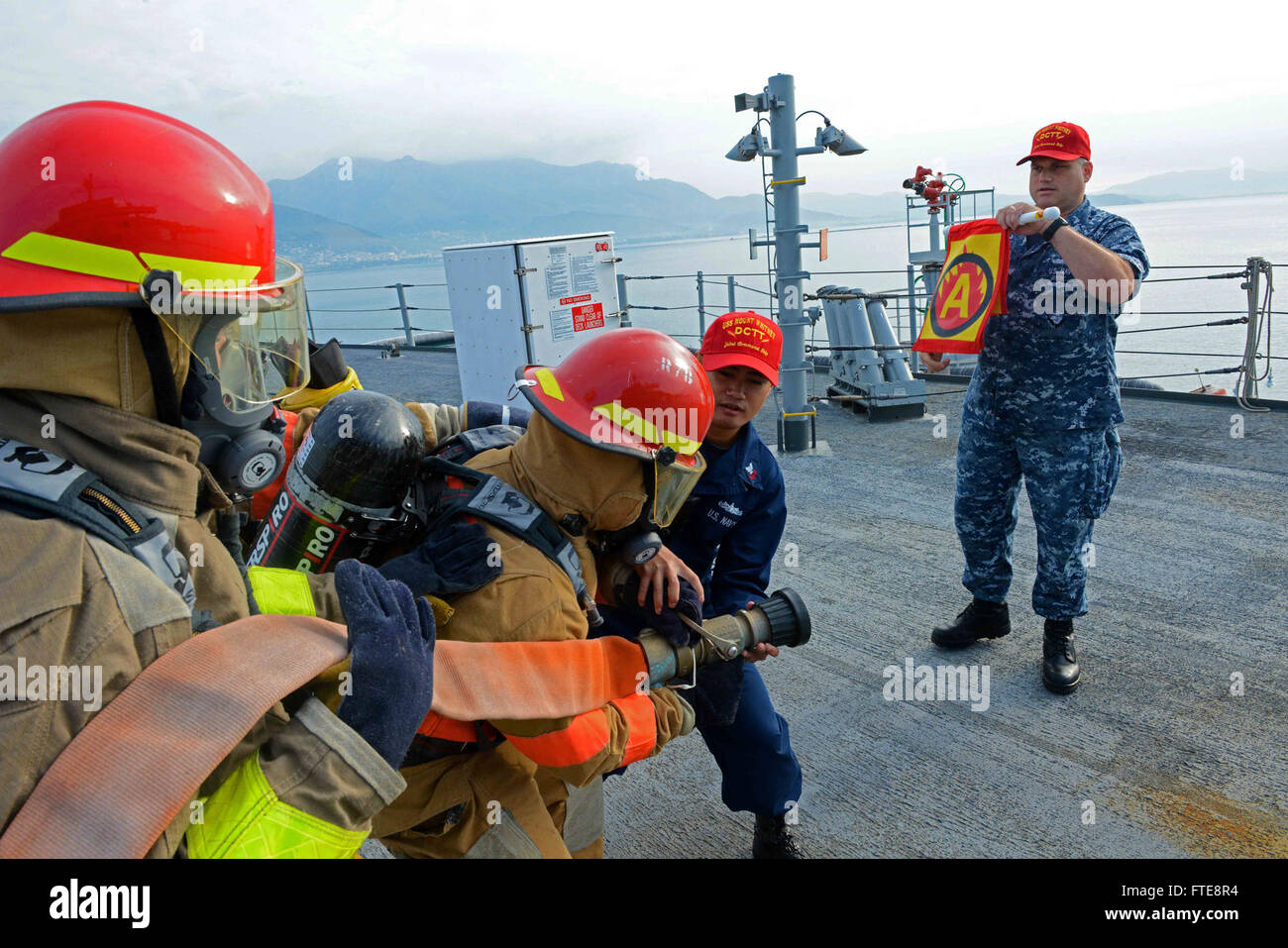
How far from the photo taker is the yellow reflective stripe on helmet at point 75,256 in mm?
1209

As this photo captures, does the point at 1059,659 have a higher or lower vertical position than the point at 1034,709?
higher

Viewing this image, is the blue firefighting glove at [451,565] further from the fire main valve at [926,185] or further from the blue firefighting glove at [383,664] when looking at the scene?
the fire main valve at [926,185]


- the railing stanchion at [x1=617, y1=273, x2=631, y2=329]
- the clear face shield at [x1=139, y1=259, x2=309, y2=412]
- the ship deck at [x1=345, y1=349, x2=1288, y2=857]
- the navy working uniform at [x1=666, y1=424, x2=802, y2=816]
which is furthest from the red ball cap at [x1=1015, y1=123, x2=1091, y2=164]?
the railing stanchion at [x1=617, y1=273, x2=631, y2=329]

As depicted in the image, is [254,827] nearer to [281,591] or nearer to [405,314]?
[281,591]

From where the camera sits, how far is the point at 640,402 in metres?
1.89

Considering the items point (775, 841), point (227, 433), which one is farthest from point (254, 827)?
point (775, 841)

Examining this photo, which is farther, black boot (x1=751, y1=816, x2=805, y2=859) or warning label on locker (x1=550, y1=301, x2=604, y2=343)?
warning label on locker (x1=550, y1=301, x2=604, y2=343)

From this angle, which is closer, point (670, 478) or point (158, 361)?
point (158, 361)

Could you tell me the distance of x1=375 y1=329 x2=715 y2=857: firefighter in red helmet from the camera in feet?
5.64

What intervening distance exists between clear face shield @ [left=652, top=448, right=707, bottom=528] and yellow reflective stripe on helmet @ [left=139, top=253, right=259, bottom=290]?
2.88 feet

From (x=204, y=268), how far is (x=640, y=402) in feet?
2.97

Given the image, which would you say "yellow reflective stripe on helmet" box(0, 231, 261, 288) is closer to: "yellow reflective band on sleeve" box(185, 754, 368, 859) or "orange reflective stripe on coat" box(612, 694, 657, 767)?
"yellow reflective band on sleeve" box(185, 754, 368, 859)

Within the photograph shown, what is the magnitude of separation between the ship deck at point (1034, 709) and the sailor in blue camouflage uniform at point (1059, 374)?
1.29 feet
